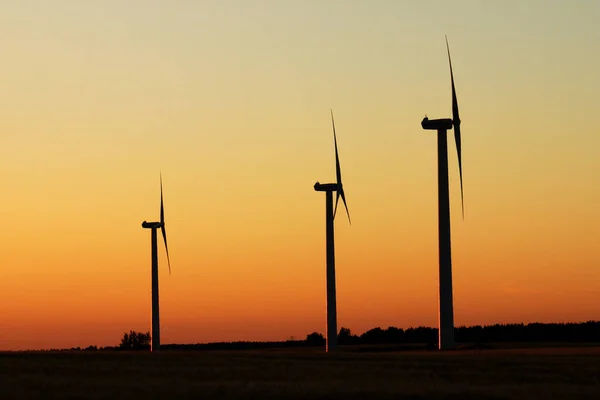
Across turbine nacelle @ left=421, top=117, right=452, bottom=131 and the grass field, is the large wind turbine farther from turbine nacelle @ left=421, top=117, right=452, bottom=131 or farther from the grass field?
the grass field

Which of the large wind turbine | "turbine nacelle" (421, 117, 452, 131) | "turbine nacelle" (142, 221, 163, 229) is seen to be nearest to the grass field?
the large wind turbine

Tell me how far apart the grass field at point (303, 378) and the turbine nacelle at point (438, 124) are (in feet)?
120

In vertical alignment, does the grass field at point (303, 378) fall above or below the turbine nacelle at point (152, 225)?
below

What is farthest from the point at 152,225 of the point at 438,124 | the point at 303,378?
the point at 303,378

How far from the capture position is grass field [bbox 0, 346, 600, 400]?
60.6 metres

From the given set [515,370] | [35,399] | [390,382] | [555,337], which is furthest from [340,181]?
[35,399]

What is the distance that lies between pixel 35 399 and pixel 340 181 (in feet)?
302

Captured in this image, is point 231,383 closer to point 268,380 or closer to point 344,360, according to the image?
point 268,380

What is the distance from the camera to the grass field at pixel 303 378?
199 feet

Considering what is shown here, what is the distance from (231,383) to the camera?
65.6 m

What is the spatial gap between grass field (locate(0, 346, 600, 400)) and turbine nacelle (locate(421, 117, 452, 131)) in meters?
36.7

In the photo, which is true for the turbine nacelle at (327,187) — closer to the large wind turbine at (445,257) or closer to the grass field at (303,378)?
the large wind turbine at (445,257)

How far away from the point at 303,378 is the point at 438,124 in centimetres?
5837

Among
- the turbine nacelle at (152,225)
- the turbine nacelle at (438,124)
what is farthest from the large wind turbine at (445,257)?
the turbine nacelle at (152,225)
